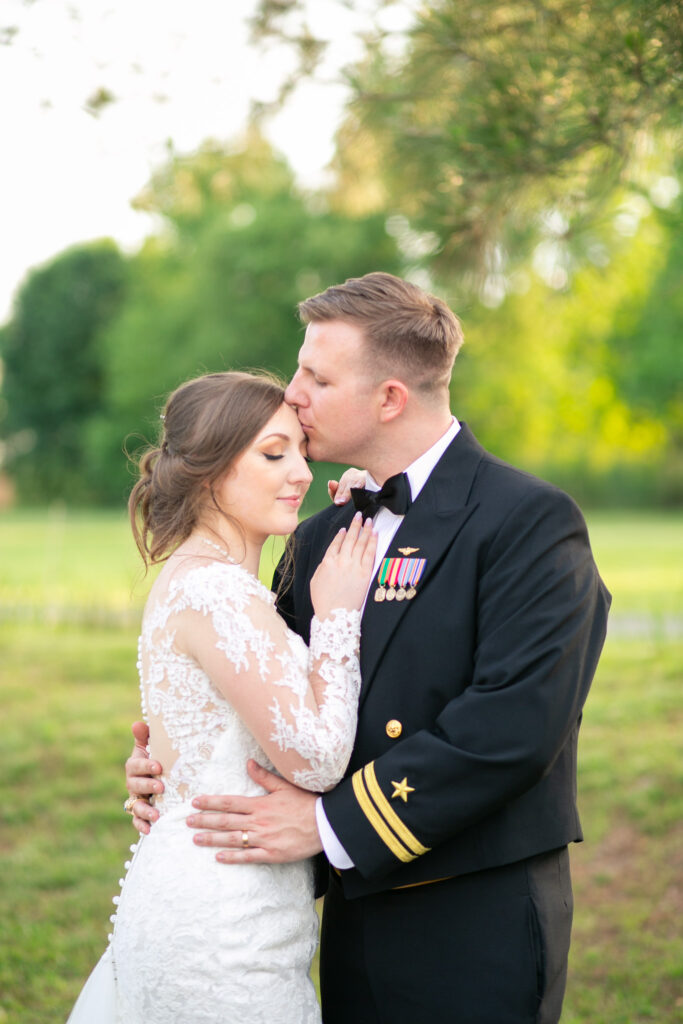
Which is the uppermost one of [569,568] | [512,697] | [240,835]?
[569,568]

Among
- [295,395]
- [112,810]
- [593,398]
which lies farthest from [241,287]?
[295,395]

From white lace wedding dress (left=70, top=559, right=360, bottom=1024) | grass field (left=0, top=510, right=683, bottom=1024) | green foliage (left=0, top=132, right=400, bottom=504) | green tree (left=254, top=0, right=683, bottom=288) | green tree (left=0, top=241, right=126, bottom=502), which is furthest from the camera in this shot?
green tree (left=0, top=241, right=126, bottom=502)

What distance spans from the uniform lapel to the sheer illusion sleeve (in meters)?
0.06

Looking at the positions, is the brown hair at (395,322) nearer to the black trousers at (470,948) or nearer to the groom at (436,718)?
the groom at (436,718)

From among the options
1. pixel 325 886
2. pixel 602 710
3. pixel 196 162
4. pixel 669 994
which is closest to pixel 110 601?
pixel 602 710

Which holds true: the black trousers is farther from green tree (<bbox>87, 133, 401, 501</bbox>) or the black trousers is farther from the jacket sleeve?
green tree (<bbox>87, 133, 401, 501</bbox>)

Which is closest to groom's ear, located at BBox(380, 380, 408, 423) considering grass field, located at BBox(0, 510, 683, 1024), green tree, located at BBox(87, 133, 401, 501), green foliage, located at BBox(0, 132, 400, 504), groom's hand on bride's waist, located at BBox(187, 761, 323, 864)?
grass field, located at BBox(0, 510, 683, 1024)

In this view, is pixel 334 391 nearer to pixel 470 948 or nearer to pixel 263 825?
pixel 263 825

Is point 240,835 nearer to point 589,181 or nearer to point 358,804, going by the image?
point 358,804

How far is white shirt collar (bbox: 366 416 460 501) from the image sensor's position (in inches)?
111

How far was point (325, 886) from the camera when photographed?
9.27 ft

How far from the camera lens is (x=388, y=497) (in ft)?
9.19

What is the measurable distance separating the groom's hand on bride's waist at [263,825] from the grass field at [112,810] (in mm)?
834

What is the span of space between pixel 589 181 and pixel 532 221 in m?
0.47
